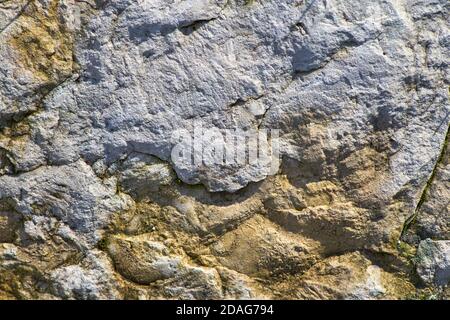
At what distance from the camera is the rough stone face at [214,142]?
3814 mm

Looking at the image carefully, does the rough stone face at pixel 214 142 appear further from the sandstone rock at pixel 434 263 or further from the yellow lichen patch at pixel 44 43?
the sandstone rock at pixel 434 263

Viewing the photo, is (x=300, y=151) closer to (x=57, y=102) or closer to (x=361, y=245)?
(x=361, y=245)

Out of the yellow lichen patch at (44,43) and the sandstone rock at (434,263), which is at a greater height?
the yellow lichen patch at (44,43)

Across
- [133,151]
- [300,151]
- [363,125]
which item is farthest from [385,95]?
[133,151]

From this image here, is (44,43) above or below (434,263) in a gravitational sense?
above

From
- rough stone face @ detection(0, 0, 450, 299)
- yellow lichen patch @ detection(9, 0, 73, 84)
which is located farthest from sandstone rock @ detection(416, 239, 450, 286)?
yellow lichen patch @ detection(9, 0, 73, 84)

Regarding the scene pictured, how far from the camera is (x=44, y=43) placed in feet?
12.5

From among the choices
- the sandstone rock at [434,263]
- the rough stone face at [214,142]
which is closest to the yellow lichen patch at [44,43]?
the rough stone face at [214,142]

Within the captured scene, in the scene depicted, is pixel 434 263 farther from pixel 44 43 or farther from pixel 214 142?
pixel 44 43

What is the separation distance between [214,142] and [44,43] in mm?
1384

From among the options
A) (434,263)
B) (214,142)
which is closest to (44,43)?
(214,142)

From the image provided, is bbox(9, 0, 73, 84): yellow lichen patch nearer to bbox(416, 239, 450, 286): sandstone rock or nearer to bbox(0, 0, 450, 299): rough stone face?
bbox(0, 0, 450, 299): rough stone face

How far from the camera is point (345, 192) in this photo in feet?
12.9

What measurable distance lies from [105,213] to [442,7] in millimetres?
2834
